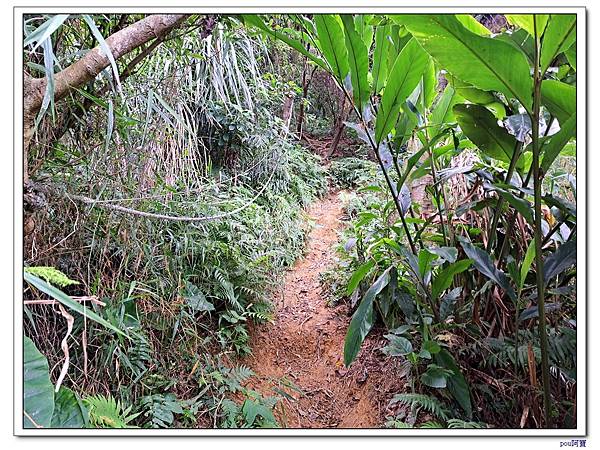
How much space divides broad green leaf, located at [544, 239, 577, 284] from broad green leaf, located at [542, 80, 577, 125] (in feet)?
0.71

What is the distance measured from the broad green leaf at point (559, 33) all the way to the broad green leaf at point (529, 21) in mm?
12

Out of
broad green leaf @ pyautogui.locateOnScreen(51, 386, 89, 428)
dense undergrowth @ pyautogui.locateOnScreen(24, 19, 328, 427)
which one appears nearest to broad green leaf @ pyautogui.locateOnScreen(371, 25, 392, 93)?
dense undergrowth @ pyautogui.locateOnScreen(24, 19, 328, 427)

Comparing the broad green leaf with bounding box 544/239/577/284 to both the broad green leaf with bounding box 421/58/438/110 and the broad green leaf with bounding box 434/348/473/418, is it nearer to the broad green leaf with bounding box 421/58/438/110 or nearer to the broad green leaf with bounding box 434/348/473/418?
the broad green leaf with bounding box 434/348/473/418

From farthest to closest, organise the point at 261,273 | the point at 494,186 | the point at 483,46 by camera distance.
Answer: the point at 261,273, the point at 494,186, the point at 483,46

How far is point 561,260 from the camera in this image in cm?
64

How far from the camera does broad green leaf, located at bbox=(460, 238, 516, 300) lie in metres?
0.71

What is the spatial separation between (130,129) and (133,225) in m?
0.25

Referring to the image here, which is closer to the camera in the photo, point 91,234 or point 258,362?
point 91,234

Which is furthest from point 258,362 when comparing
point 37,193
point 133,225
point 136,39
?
point 136,39

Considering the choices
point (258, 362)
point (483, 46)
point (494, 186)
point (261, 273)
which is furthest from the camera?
point (261, 273)

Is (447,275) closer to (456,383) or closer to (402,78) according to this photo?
(456,383)

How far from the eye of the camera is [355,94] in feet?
2.63

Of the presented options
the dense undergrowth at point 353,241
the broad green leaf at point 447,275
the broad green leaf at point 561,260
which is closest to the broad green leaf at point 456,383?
the dense undergrowth at point 353,241
